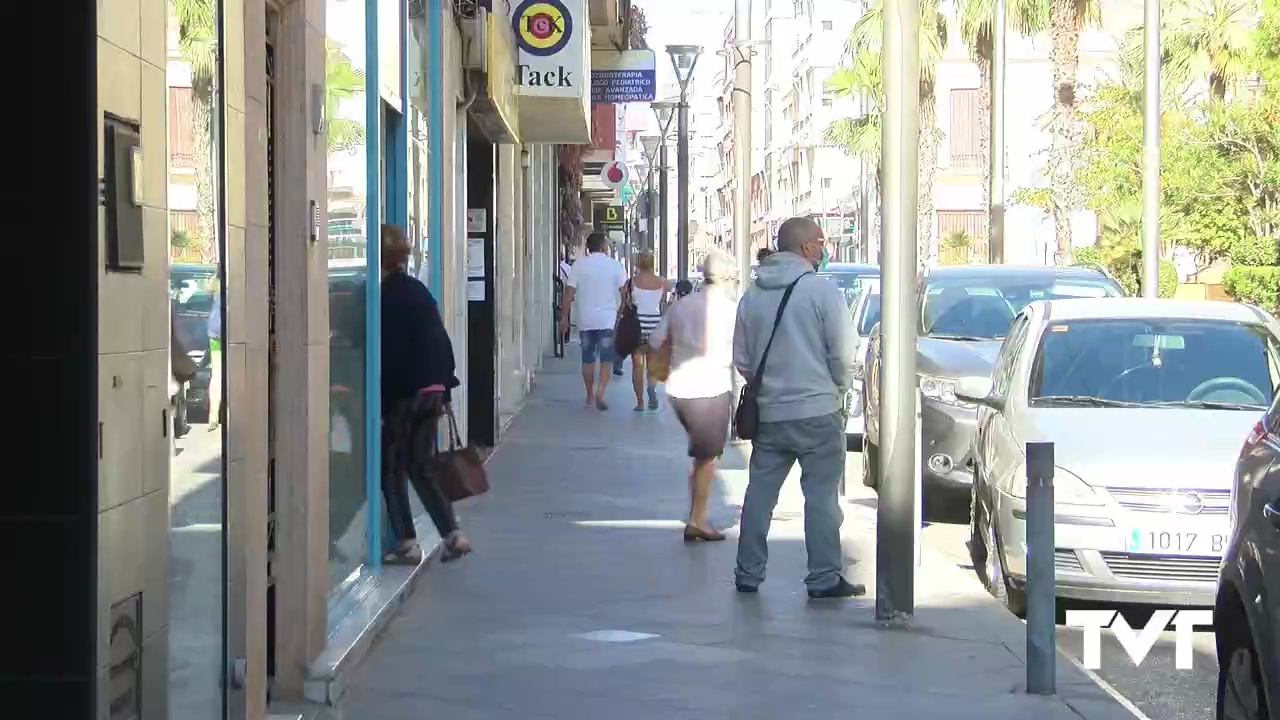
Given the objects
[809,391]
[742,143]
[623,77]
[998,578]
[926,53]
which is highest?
[926,53]

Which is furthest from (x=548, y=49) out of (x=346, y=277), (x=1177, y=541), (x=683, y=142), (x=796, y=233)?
(x=683, y=142)

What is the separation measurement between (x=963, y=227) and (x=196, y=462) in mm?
71245

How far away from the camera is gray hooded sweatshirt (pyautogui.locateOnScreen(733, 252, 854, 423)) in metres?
9.66

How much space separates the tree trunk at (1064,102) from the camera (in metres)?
37.3

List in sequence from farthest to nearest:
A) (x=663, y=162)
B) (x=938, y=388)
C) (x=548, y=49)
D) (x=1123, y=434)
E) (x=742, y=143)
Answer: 1. (x=663, y=162)
2. (x=742, y=143)
3. (x=548, y=49)
4. (x=938, y=388)
5. (x=1123, y=434)

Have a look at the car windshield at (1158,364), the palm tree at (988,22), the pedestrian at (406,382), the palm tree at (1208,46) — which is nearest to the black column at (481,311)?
the pedestrian at (406,382)

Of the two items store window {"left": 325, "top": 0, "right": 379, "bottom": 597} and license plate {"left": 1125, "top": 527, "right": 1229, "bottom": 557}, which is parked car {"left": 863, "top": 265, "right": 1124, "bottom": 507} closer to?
license plate {"left": 1125, "top": 527, "right": 1229, "bottom": 557}

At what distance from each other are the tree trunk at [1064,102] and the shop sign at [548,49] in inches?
762

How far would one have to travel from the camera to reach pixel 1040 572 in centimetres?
733

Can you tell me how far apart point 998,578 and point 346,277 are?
3.81 metres

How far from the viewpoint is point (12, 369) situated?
13.5 feet

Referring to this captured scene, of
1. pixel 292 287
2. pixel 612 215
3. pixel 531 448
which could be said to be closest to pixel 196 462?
pixel 292 287

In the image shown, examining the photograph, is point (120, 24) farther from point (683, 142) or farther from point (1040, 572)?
point (683, 142)

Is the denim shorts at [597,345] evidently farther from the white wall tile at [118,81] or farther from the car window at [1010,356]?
the white wall tile at [118,81]
